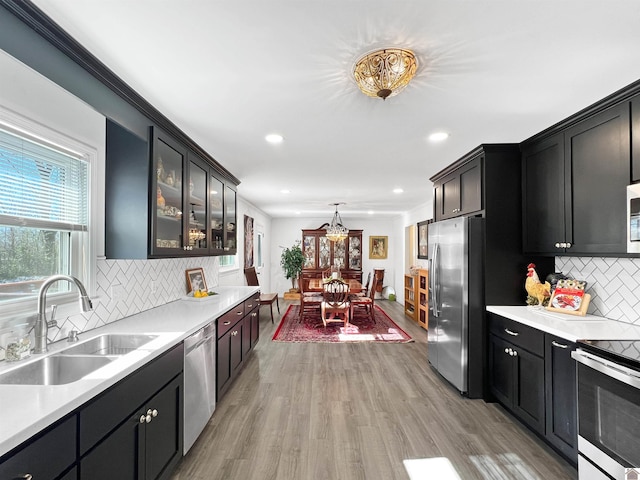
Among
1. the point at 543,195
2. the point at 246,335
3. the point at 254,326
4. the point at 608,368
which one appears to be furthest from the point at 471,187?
the point at 254,326

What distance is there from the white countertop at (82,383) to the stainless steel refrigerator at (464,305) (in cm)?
229

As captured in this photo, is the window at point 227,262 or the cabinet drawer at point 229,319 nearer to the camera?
the cabinet drawer at point 229,319

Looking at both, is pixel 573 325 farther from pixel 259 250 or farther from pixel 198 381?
pixel 259 250

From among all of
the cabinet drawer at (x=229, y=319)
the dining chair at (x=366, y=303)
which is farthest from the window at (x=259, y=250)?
the cabinet drawer at (x=229, y=319)

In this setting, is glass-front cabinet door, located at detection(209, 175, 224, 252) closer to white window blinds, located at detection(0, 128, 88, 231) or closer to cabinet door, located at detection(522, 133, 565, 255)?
white window blinds, located at detection(0, 128, 88, 231)

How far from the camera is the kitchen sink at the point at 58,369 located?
151 cm

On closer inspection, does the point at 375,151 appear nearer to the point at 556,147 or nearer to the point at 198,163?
the point at 556,147

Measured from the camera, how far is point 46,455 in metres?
1.04

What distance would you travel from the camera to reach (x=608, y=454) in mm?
1675

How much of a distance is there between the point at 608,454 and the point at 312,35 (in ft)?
8.52

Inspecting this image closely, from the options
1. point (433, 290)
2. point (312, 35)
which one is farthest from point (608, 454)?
point (312, 35)

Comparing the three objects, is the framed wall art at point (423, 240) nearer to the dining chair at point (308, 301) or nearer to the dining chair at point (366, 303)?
the dining chair at point (366, 303)

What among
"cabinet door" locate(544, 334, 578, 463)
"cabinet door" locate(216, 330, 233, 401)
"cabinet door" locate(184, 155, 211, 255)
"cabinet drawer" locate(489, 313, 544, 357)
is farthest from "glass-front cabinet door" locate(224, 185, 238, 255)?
"cabinet door" locate(544, 334, 578, 463)

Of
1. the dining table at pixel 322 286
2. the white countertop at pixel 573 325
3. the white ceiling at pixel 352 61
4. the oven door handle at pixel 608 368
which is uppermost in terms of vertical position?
the white ceiling at pixel 352 61
